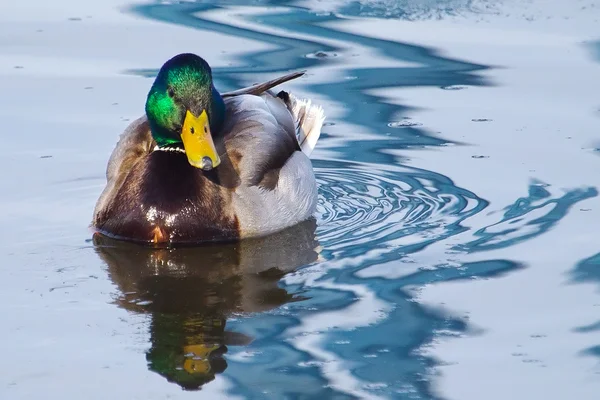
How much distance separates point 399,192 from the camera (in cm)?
834

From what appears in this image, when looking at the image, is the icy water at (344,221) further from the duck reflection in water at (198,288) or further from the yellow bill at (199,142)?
the yellow bill at (199,142)

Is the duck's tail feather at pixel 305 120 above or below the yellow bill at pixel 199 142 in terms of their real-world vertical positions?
below

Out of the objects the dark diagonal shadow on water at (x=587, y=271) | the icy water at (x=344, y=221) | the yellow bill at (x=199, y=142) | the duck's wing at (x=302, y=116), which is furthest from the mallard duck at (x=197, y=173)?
the dark diagonal shadow on water at (x=587, y=271)

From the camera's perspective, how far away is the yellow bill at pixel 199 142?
7391mm

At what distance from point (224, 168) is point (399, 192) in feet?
3.91

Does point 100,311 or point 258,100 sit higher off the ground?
point 258,100

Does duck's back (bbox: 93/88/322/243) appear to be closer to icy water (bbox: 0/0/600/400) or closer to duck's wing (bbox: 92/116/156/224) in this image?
duck's wing (bbox: 92/116/156/224)

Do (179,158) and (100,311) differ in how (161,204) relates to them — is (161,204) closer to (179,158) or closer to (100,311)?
(179,158)

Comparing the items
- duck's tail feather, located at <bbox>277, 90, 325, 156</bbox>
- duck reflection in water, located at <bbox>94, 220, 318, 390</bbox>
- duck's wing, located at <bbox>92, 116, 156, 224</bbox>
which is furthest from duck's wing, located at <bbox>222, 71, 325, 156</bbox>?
duck reflection in water, located at <bbox>94, 220, 318, 390</bbox>

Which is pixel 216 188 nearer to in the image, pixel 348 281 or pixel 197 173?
pixel 197 173

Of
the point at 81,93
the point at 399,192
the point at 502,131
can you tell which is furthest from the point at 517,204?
the point at 81,93

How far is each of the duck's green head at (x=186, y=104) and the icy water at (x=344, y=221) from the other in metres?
0.61

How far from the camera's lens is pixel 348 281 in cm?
673

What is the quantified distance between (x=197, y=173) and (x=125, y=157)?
0.58 meters
